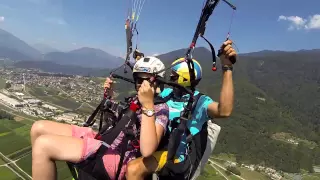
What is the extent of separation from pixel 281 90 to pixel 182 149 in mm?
183423

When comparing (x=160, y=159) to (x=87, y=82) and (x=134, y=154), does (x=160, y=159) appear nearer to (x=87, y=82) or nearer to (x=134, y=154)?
(x=134, y=154)

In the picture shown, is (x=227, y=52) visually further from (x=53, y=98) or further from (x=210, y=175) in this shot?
(x=53, y=98)

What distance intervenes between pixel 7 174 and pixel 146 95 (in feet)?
126

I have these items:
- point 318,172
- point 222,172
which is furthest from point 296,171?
point 222,172

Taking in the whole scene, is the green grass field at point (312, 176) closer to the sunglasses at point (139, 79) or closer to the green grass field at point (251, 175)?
the green grass field at point (251, 175)

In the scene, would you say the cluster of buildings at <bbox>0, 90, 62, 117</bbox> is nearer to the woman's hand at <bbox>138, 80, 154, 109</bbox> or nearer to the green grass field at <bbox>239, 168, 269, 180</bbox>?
the green grass field at <bbox>239, 168, 269, 180</bbox>

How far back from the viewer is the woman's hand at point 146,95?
11.0 ft

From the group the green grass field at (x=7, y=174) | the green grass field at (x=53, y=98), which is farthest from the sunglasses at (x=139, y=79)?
the green grass field at (x=53, y=98)

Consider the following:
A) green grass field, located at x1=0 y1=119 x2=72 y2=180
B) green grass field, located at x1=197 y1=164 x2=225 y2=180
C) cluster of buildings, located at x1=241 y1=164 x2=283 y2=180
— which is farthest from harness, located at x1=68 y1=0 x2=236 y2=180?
cluster of buildings, located at x1=241 y1=164 x2=283 y2=180

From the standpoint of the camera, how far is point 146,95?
3.39 m

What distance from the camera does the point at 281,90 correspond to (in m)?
176

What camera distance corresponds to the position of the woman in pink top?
3.27 meters

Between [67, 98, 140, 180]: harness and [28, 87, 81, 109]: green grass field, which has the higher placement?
[67, 98, 140, 180]: harness

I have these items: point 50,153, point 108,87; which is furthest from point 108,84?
point 50,153
